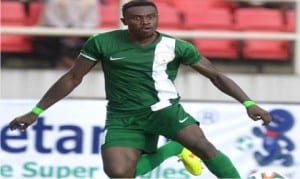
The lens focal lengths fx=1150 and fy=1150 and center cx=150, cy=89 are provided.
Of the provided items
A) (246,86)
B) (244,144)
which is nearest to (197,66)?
(244,144)

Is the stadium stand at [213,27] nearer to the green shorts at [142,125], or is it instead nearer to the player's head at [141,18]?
the green shorts at [142,125]

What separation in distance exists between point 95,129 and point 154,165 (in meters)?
2.15

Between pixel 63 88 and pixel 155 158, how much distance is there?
71cm

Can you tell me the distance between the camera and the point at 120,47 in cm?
666

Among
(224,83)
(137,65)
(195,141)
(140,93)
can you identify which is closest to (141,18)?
(137,65)

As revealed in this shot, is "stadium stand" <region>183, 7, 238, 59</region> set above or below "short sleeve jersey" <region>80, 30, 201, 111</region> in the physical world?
below

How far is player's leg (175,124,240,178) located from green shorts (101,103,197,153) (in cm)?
4

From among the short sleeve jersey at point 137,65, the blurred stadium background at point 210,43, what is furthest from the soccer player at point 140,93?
the blurred stadium background at point 210,43

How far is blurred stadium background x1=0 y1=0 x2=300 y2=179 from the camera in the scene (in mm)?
9016

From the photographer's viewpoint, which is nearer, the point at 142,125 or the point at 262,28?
the point at 142,125

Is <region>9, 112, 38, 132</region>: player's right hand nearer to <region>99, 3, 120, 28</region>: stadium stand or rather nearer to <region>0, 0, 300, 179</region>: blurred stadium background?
<region>0, 0, 300, 179</region>: blurred stadium background

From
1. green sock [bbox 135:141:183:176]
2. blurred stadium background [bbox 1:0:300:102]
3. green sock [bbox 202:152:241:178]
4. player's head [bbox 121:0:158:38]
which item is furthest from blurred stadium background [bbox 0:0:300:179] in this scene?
player's head [bbox 121:0:158:38]

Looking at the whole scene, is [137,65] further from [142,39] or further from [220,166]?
[220,166]

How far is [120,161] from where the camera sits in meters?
6.58
